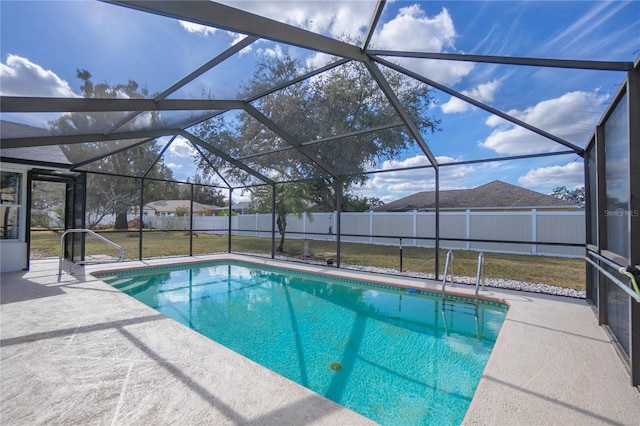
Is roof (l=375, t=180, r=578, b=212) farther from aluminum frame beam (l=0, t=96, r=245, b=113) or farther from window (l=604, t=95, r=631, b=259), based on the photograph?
aluminum frame beam (l=0, t=96, r=245, b=113)

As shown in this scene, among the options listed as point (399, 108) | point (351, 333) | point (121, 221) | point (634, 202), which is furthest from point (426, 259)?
point (121, 221)

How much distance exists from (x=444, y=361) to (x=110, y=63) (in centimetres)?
482

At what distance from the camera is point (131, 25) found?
9.08ft

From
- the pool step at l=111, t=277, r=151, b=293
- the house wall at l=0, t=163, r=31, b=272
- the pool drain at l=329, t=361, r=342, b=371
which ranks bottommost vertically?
the pool drain at l=329, t=361, r=342, b=371

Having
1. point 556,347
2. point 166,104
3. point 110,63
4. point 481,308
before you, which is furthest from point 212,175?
point 556,347

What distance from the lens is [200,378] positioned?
227cm

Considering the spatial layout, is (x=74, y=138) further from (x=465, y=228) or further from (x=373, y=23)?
(x=465, y=228)

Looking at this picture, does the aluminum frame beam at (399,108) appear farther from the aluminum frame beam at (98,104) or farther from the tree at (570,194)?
the tree at (570,194)

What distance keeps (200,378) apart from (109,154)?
21.2 ft

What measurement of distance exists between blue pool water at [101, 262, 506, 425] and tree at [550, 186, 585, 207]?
660cm

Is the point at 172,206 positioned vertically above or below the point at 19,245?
above

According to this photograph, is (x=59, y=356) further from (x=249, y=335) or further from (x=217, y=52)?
(x=217, y=52)

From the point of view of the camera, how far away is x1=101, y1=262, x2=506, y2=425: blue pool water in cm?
268

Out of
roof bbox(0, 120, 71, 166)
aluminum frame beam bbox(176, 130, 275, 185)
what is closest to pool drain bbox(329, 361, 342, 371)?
roof bbox(0, 120, 71, 166)
